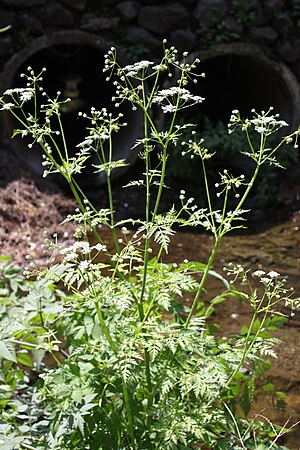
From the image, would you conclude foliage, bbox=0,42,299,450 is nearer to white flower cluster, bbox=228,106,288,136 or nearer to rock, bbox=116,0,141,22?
white flower cluster, bbox=228,106,288,136

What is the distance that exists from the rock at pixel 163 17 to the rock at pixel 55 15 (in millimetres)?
591

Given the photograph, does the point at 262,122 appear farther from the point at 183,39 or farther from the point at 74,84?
the point at 74,84

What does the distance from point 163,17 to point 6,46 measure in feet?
4.25

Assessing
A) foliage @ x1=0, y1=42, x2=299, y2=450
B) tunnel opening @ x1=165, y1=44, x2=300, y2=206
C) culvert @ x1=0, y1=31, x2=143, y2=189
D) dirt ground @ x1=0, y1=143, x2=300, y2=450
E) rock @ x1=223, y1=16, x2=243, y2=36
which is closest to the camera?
foliage @ x1=0, y1=42, x2=299, y2=450

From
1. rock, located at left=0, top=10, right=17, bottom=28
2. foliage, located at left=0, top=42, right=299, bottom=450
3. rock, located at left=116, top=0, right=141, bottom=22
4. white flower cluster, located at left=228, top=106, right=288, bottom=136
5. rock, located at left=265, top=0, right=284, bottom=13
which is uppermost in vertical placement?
white flower cluster, located at left=228, top=106, right=288, bottom=136

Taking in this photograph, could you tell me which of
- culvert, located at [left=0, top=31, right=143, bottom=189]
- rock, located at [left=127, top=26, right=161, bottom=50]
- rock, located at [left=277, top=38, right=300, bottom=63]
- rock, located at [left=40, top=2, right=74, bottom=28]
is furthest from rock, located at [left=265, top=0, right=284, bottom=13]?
rock, located at [left=40, top=2, right=74, bottom=28]

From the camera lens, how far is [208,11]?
582 centimetres

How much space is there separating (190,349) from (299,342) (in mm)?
1828

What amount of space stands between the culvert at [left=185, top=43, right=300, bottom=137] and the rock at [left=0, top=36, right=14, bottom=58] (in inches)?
57.6

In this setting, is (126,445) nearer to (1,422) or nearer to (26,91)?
(1,422)

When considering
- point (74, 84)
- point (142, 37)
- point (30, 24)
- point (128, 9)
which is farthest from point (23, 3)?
point (74, 84)

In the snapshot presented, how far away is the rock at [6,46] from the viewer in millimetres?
5668

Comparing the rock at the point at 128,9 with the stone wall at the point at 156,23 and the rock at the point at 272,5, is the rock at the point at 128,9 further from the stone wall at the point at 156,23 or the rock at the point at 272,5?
the rock at the point at 272,5

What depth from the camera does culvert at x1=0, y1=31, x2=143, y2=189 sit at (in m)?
5.63
